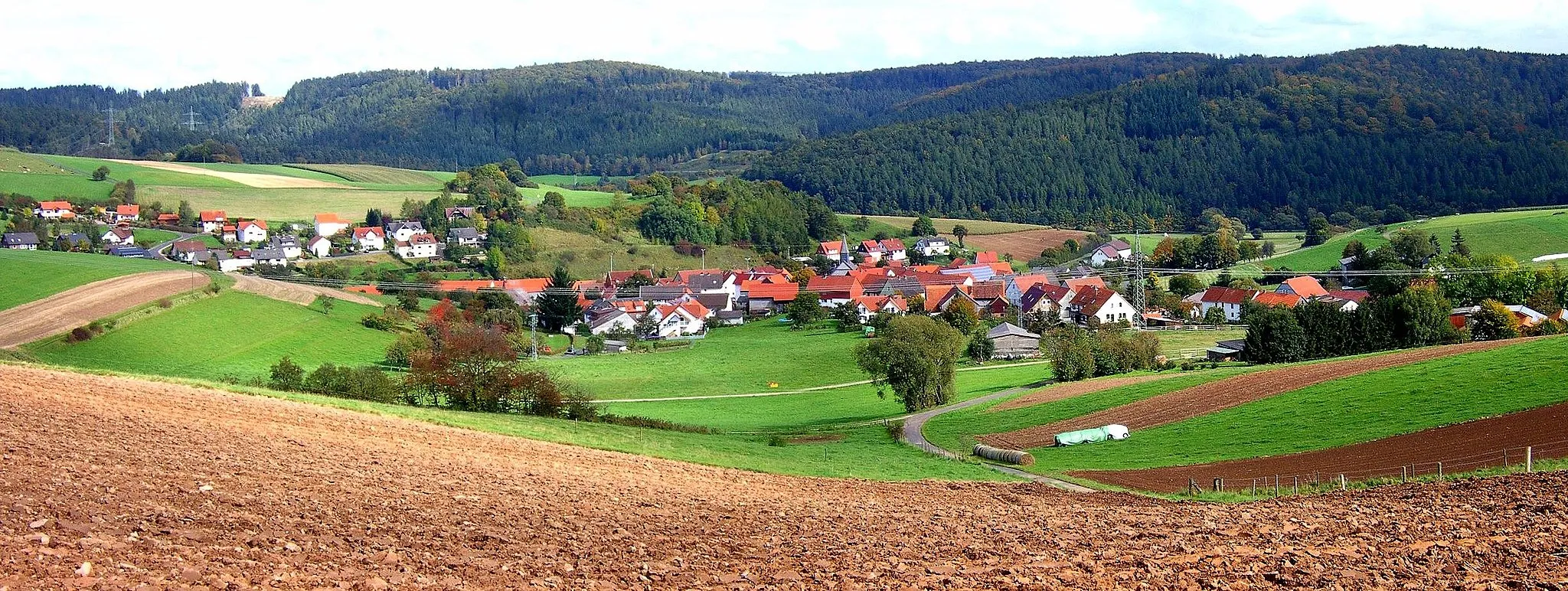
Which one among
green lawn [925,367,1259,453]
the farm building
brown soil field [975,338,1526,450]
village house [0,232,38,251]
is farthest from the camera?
village house [0,232,38,251]

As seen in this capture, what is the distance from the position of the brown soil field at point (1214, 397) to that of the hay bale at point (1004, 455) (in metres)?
1.13

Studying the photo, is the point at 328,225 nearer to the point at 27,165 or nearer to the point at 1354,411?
the point at 27,165

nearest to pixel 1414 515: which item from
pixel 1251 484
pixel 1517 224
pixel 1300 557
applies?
pixel 1300 557

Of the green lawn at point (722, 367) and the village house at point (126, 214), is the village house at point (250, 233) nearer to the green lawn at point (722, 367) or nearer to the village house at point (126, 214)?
the village house at point (126, 214)

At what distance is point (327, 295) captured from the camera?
244 ft

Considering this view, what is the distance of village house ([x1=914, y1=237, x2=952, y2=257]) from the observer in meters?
139

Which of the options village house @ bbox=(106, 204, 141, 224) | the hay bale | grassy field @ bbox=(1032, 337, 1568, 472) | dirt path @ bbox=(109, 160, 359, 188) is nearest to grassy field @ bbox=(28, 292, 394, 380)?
the hay bale

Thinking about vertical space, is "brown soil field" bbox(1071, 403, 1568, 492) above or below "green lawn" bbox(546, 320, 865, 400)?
above

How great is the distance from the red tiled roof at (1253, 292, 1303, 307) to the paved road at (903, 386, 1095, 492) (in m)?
37.0

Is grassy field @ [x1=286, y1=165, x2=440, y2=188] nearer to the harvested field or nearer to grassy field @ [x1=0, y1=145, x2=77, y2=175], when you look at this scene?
grassy field @ [x1=0, y1=145, x2=77, y2=175]

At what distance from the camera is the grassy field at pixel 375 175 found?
543ft

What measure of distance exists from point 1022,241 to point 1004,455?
11574cm

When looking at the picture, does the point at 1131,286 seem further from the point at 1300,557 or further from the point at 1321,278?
the point at 1300,557

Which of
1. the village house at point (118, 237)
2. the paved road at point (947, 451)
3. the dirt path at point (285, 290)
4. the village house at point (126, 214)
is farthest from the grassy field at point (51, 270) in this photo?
the village house at point (126, 214)
